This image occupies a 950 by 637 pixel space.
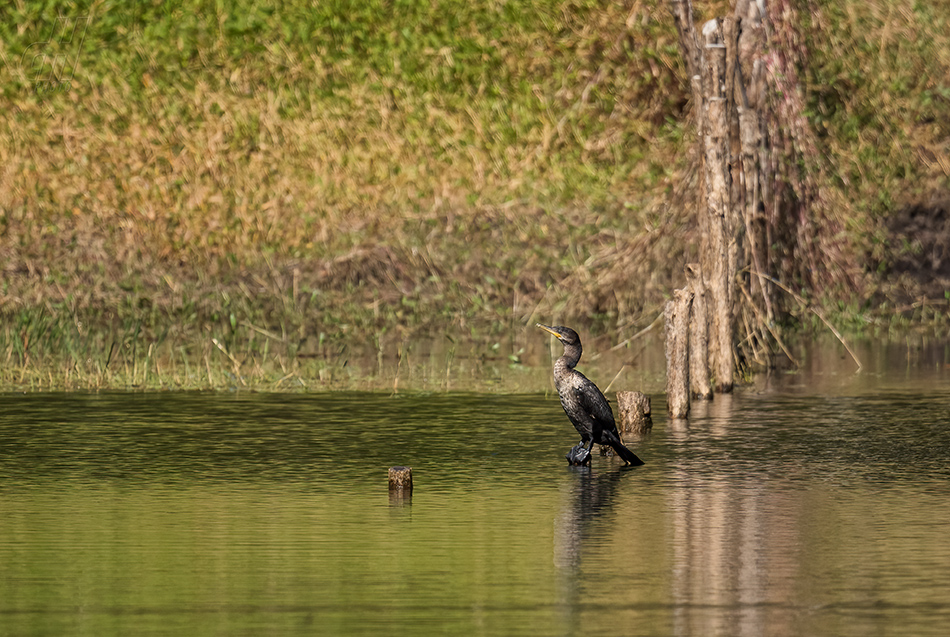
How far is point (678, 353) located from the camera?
16.4 meters

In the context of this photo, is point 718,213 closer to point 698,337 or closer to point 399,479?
point 698,337

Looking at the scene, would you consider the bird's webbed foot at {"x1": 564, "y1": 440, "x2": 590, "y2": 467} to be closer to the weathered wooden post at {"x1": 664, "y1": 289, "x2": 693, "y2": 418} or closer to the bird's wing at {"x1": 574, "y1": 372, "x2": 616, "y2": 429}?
the bird's wing at {"x1": 574, "y1": 372, "x2": 616, "y2": 429}

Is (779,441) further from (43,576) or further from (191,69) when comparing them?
(191,69)

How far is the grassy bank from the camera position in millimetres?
25641

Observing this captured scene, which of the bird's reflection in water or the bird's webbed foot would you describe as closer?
the bird's reflection in water

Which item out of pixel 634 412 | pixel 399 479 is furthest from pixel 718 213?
pixel 399 479

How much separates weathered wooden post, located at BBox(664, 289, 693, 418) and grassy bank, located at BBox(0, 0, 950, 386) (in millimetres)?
6889

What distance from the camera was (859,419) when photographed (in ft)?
52.8

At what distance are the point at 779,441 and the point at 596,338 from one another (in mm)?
8843

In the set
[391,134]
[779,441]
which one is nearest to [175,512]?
[779,441]

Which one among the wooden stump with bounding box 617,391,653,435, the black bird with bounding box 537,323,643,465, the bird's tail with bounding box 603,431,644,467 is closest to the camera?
the bird's tail with bounding box 603,431,644,467

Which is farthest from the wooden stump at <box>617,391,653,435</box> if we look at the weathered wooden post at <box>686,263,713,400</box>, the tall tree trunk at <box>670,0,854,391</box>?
the tall tree trunk at <box>670,0,854,391</box>

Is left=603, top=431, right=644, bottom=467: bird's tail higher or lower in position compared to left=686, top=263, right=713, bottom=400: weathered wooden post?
lower

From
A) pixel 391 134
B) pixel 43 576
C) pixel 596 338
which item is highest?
pixel 391 134
